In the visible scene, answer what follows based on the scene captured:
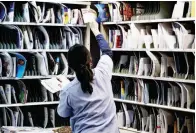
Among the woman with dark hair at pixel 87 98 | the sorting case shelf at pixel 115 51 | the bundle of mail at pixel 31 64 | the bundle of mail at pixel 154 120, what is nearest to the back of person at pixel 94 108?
the woman with dark hair at pixel 87 98

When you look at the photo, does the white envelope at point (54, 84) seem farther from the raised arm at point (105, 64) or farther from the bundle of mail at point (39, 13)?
the raised arm at point (105, 64)

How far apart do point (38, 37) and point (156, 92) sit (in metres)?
1.41

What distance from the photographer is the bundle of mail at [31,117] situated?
427 centimetres

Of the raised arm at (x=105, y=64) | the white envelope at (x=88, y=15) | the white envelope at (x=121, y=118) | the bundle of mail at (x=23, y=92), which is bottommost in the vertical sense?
the white envelope at (x=121, y=118)

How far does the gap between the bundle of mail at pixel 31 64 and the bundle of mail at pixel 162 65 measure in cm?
73

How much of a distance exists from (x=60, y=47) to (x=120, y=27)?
70cm

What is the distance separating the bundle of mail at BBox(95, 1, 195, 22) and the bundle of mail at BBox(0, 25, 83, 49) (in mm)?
385


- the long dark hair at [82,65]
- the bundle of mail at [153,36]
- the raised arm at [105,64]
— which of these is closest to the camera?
the long dark hair at [82,65]

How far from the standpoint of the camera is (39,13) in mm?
4266

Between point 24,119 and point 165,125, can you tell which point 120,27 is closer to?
point 165,125

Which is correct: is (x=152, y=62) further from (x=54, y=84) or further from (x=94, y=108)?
(x=94, y=108)

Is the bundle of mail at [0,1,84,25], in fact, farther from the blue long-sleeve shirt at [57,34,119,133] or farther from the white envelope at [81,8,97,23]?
the blue long-sleeve shirt at [57,34,119,133]

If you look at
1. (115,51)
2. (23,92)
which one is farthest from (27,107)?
(115,51)

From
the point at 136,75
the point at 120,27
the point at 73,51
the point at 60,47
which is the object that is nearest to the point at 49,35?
the point at 60,47
